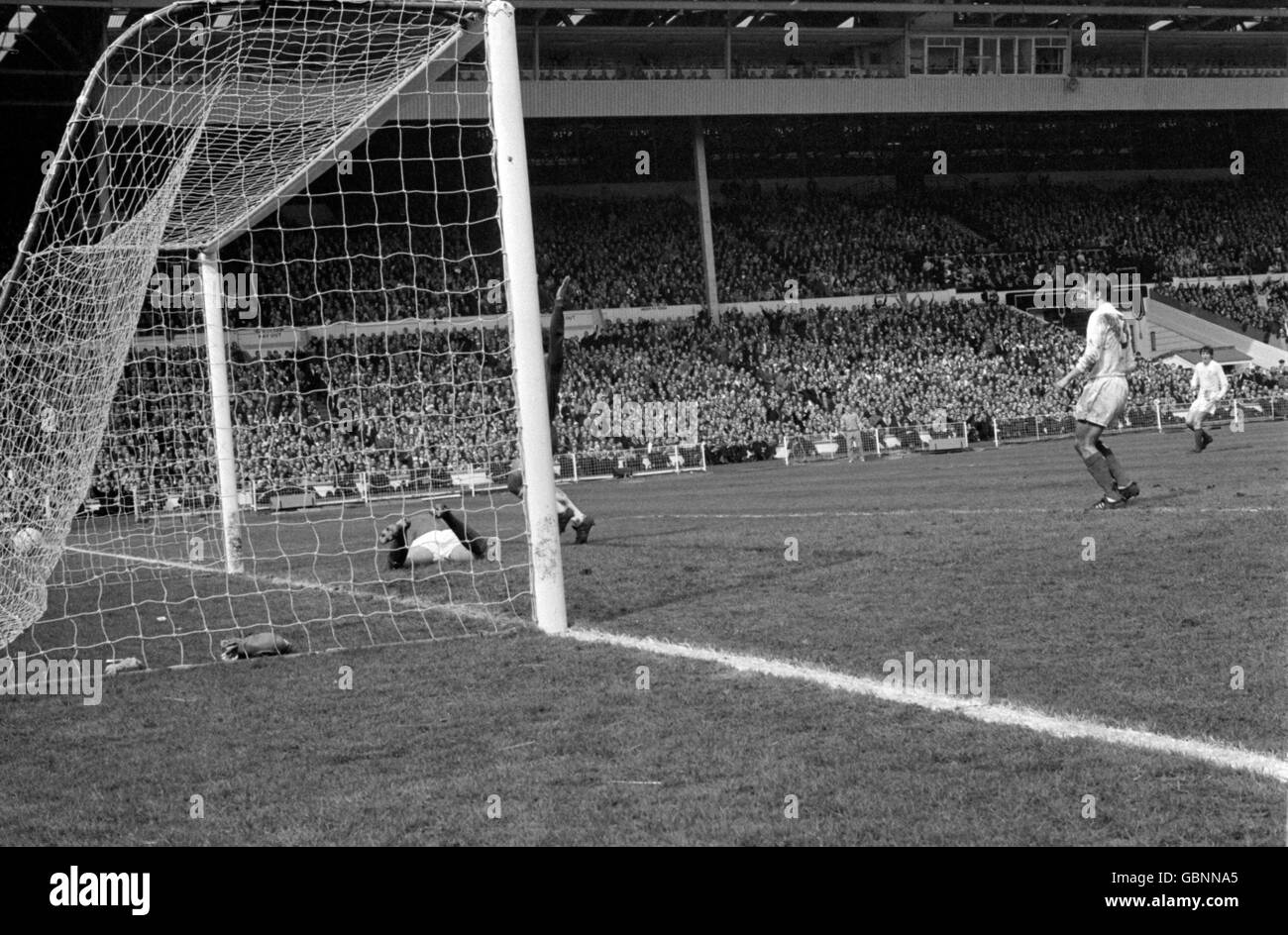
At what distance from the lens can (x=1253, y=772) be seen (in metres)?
4.53

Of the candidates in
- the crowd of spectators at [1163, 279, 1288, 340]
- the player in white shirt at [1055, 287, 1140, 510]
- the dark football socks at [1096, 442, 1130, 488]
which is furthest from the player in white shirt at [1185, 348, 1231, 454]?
the crowd of spectators at [1163, 279, 1288, 340]

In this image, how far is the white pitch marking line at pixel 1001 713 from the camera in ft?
15.5

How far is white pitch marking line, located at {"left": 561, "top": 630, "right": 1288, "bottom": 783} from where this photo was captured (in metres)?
4.74

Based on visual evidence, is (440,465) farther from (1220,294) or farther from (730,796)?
(1220,294)

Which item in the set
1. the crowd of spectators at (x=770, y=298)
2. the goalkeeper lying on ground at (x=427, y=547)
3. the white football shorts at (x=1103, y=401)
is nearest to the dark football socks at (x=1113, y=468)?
the white football shorts at (x=1103, y=401)

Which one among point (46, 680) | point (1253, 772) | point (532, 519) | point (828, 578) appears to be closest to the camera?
point (1253, 772)

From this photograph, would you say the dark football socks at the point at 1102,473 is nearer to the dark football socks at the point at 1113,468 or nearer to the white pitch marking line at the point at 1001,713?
the dark football socks at the point at 1113,468

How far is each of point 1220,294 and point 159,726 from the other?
50.1 m

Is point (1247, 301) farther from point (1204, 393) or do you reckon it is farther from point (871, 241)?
point (1204, 393)

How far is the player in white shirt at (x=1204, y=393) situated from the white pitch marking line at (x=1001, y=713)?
17.4 metres

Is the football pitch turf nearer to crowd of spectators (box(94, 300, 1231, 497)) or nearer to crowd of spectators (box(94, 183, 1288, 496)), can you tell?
crowd of spectators (box(94, 300, 1231, 497))

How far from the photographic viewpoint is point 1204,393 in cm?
2316

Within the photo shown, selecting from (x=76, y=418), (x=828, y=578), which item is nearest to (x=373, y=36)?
(x=76, y=418)

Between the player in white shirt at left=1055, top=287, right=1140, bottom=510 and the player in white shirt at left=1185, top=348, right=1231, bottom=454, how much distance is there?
10.4 m
